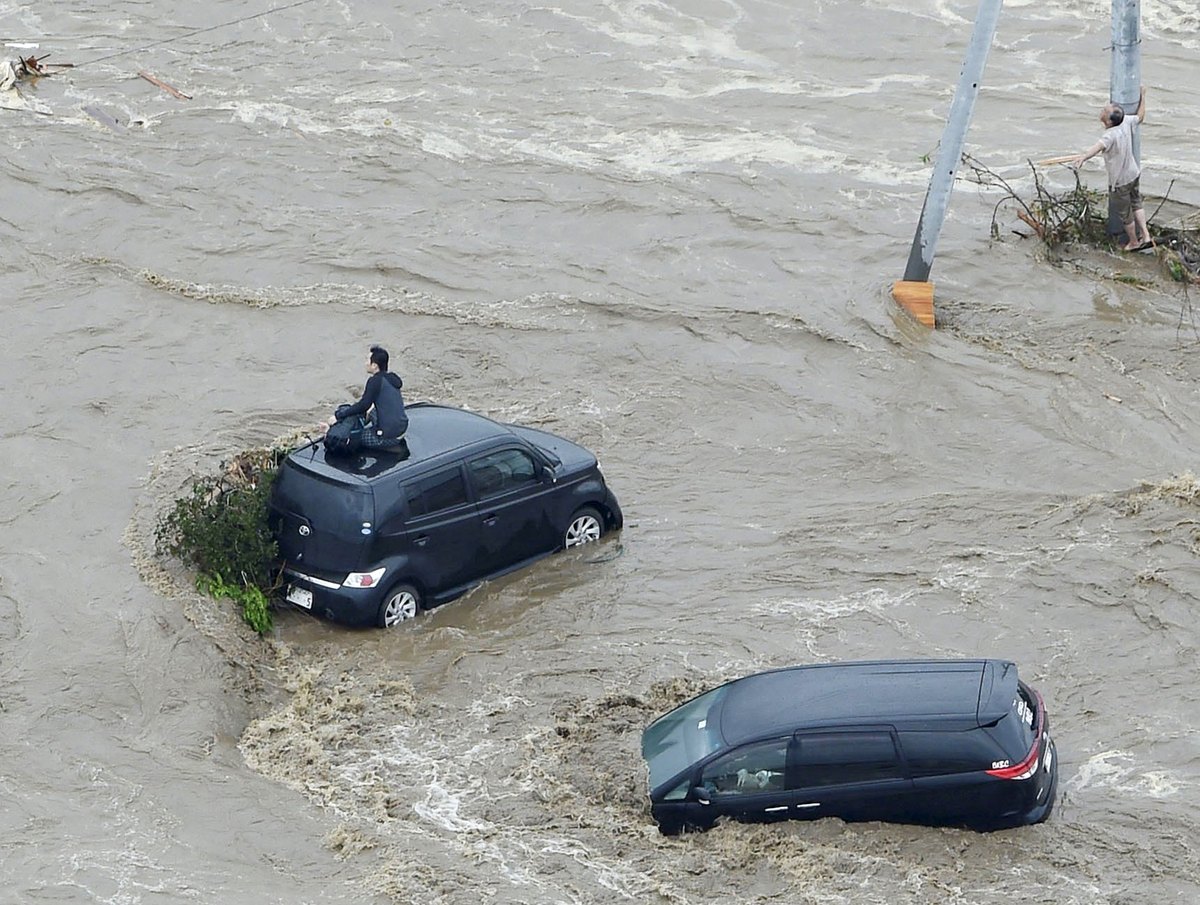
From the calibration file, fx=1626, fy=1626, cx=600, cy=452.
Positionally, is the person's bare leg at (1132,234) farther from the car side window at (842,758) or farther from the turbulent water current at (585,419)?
the car side window at (842,758)

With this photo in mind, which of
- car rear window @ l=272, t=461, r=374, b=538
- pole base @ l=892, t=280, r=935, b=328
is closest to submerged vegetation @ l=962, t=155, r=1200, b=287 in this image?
pole base @ l=892, t=280, r=935, b=328

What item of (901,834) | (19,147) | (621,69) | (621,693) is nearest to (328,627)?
(621,693)

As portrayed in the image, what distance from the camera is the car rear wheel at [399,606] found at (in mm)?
12758

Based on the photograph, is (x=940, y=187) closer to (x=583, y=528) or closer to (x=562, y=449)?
(x=562, y=449)

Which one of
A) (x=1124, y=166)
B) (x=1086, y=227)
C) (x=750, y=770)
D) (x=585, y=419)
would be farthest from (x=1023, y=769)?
(x=1086, y=227)

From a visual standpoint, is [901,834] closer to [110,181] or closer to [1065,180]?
[1065,180]

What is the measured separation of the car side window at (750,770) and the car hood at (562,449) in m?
4.17

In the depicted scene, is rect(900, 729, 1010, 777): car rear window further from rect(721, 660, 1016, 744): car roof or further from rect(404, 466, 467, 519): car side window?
rect(404, 466, 467, 519): car side window

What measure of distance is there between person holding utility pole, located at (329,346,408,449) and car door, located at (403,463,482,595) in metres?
0.45

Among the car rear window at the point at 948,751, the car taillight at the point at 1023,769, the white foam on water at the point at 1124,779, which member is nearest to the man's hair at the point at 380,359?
the car rear window at the point at 948,751

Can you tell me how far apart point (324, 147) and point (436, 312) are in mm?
5800

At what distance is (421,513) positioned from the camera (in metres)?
12.8

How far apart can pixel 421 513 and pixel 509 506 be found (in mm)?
857

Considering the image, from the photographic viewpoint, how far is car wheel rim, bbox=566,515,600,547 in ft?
45.8
